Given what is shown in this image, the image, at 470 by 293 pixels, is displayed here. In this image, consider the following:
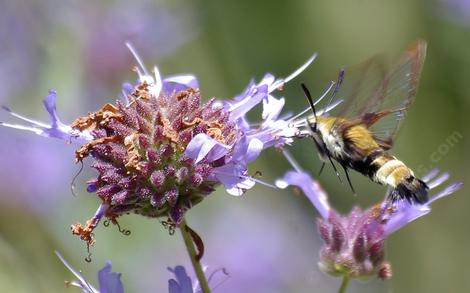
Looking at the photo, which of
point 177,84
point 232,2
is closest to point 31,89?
point 232,2

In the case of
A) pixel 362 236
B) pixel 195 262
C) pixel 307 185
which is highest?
pixel 307 185

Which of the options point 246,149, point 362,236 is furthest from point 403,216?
point 246,149

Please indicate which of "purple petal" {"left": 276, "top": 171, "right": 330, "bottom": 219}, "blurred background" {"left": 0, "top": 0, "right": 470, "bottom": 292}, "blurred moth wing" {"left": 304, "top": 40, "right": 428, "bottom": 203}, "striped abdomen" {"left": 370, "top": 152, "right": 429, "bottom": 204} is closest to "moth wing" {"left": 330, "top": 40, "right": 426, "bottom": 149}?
"blurred moth wing" {"left": 304, "top": 40, "right": 428, "bottom": 203}

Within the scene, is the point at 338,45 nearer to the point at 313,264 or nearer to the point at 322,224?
the point at 313,264

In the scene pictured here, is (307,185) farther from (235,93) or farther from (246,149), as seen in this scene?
(235,93)

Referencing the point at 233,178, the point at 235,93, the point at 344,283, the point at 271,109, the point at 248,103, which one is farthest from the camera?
the point at 235,93

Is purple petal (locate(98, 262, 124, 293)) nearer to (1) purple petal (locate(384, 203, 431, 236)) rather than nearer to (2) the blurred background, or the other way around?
(1) purple petal (locate(384, 203, 431, 236))

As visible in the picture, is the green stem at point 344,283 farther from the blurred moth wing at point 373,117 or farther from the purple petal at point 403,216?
the blurred moth wing at point 373,117

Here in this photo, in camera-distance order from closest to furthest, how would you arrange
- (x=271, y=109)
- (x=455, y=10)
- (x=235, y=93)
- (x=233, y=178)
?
(x=233, y=178) → (x=271, y=109) → (x=455, y=10) → (x=235, y=93)
